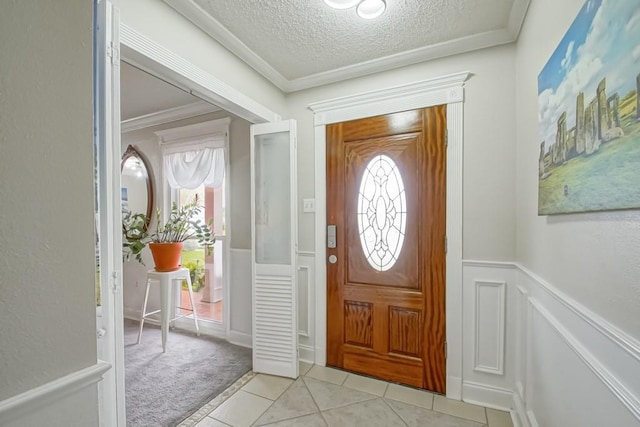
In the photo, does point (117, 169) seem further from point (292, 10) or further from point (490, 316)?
point (490, 316)

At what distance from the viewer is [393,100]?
2195 mm

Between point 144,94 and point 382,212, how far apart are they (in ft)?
8.57

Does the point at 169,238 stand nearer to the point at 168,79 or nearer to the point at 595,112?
the point at 168,79

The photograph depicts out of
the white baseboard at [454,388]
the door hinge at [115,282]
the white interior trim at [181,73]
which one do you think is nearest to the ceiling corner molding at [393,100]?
the white interior trim at [181,73]

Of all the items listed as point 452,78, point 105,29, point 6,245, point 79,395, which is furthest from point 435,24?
point 79,395

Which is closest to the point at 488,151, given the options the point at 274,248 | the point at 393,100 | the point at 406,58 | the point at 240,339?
the point at 393,100

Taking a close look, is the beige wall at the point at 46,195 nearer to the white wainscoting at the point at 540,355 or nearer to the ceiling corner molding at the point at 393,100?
the white wainscoting at the point at 540,355

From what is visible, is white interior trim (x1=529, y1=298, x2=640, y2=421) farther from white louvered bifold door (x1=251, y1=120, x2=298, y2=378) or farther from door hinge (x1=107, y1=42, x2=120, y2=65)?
door hinge (x1=107, y1=42, x2=120, y2=65)

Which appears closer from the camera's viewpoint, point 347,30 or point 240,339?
point 347,30

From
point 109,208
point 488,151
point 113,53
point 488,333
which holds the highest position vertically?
point 113,53

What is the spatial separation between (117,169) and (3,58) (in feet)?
2.62

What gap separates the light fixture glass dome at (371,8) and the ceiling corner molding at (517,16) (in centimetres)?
75

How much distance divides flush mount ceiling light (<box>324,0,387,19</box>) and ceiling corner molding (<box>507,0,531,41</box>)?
2.45 feet

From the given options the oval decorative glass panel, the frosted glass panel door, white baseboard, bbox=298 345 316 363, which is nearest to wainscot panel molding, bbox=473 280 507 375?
the oval decorative glass panel
